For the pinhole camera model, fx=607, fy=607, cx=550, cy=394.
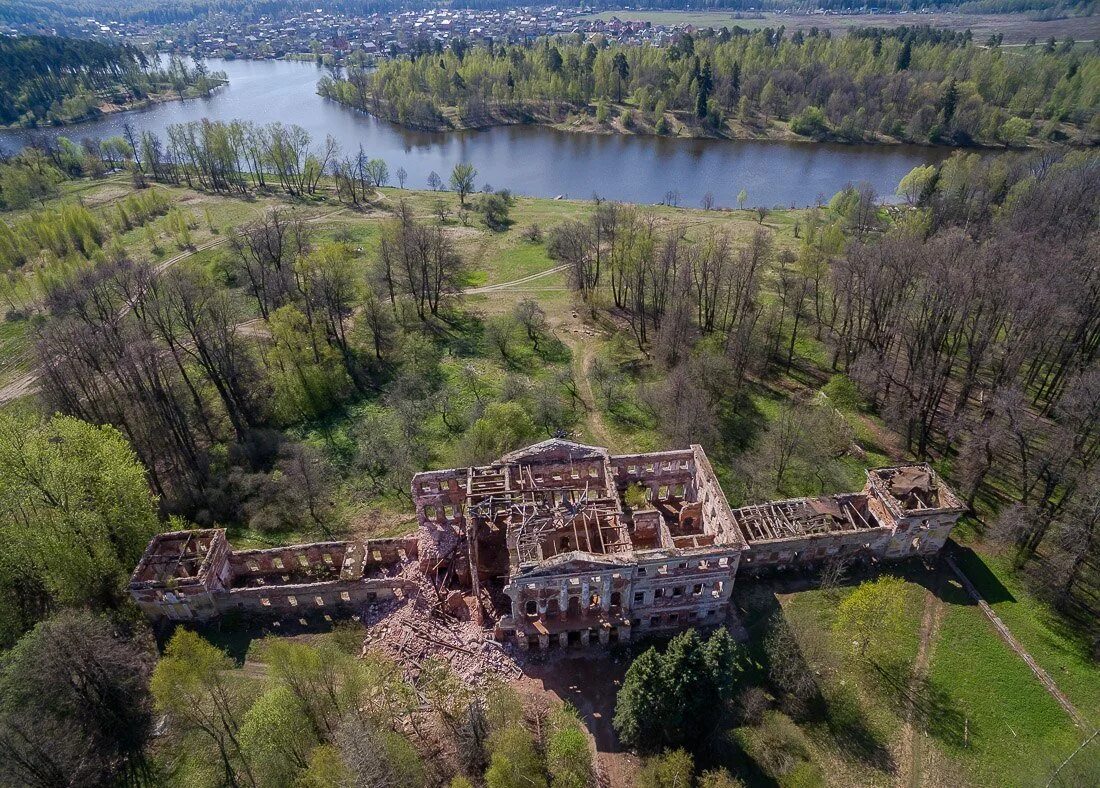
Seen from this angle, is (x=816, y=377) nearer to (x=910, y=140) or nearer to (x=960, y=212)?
(x=960, y=212)

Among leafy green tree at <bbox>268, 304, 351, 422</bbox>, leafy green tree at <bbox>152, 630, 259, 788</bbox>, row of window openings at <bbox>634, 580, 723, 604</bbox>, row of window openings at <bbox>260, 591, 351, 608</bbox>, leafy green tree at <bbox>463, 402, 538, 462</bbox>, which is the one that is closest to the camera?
leafy green tree at <bbox>152, 630, 259, 788</bbox>

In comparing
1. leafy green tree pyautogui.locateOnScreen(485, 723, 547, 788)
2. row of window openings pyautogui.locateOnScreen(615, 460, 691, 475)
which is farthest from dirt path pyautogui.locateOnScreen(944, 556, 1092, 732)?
leafy green tree pyautogui.locateOnScreen(485, 723, 547, 788)

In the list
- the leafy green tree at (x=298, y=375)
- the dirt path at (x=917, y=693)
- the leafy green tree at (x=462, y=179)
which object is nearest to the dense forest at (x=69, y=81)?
the leafy green tree at (x=462, y=179)

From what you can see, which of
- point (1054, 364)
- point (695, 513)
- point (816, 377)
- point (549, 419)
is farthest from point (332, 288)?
point (1054, 364)

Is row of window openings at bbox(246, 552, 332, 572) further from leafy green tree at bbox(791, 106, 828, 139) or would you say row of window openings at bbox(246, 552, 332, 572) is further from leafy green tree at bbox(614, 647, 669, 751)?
leafy green tree at bbox(791, 106, 828, 139)

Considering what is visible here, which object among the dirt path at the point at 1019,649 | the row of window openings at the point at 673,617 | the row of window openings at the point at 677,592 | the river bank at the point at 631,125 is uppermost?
the river bank at the point at 631,125

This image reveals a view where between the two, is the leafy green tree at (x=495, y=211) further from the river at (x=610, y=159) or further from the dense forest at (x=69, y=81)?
the dense forest at (x=69, y=81)
